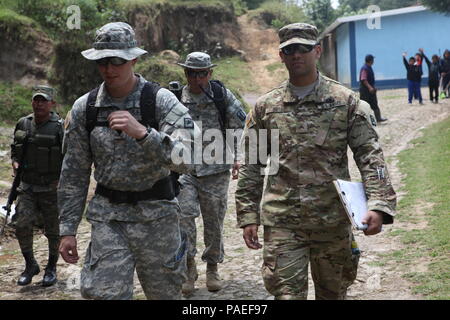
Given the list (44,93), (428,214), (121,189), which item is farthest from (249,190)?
(428,214)

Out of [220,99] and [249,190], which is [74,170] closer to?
[249,190]

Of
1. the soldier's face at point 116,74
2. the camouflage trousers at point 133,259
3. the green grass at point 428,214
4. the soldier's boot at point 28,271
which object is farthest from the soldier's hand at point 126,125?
the soldier's boot at point 28,271

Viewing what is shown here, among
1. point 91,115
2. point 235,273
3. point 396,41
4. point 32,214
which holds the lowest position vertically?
point 235,273

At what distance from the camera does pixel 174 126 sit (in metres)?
3.58

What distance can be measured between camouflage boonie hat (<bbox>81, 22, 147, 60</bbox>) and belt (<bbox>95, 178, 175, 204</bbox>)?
0.80m

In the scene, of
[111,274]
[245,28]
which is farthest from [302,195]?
[245,28]

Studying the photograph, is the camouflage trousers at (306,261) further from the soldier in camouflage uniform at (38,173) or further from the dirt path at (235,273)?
the soldier in camouflage uniform at (38,173)

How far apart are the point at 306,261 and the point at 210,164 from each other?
2.27 metres

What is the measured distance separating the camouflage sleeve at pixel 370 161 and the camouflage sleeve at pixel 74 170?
1.66 metres

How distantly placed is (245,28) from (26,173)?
28829 millimetres

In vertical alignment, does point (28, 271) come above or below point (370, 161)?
below

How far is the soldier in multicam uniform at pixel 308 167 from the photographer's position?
370 cm

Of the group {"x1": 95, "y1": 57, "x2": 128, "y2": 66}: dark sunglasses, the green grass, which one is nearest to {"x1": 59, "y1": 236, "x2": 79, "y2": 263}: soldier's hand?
{"x1": 95, "y1": 57, "x2": 128, "y2": 66}: dark sunglasses

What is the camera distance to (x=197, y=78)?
5.87 metres
